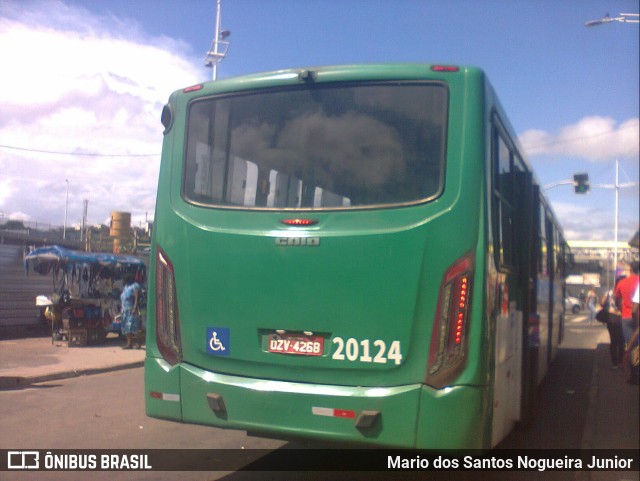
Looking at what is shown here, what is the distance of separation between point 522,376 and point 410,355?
283cm

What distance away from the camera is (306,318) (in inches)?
191

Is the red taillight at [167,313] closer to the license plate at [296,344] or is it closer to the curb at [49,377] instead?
the license plate at [296,344]

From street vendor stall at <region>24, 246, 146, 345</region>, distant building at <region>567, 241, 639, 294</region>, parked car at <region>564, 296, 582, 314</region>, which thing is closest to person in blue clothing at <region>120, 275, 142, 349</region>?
street vendor stall at <region>24, 246, 146, 345</region>

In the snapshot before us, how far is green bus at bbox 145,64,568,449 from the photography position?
4523mm

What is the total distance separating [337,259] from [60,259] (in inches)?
489

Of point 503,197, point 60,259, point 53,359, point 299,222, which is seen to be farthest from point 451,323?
point 60,259

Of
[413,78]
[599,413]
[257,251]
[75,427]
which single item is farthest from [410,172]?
[599,413]

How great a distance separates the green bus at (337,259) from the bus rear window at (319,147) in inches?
0.4

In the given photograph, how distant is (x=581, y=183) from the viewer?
2181cm

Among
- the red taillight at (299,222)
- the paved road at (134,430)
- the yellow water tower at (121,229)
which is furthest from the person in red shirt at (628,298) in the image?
the yellow water tower at (121,229)

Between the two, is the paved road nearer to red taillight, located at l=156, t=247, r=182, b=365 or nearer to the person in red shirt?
the person in red shirt

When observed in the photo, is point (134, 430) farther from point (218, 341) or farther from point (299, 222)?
point (299, 222)

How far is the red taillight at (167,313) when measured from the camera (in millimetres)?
5301

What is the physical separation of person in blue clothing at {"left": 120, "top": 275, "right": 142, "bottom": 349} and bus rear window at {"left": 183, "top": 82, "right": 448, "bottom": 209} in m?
10.2
